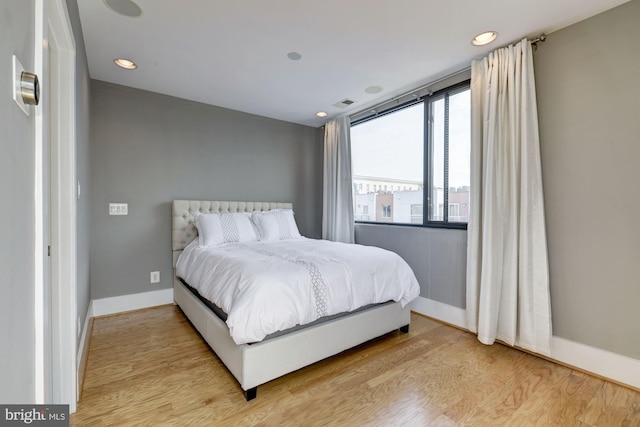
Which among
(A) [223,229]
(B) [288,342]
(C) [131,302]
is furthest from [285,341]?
(C) [131,302]

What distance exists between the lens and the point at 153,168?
130 inches

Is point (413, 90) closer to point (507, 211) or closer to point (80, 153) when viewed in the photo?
point (507, 211)

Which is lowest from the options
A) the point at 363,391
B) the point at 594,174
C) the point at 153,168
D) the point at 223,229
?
the point at 363,391

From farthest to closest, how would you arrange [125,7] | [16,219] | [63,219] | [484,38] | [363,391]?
[484,38], [125,7], [363,391], [63,219], [16,219]

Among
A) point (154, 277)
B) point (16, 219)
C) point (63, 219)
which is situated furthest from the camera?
point (154, 277)

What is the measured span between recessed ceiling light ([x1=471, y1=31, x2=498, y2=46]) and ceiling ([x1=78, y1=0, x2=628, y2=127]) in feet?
0.16

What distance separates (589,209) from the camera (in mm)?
2021

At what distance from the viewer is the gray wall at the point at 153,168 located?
9.92ft

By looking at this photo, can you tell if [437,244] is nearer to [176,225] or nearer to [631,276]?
[631,276]

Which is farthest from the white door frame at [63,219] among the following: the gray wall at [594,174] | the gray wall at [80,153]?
the gray wall at [594,174]

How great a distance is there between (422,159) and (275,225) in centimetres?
187

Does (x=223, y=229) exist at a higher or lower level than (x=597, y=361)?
higher

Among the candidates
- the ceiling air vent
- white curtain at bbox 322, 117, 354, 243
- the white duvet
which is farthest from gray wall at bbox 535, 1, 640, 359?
white curtain at bbox 322, 117, 354, 243

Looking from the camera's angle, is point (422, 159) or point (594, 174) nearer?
point (594, 174)
